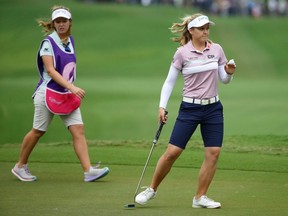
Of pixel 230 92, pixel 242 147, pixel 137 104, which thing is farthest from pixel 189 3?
pixel 242 147

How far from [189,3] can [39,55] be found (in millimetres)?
56573

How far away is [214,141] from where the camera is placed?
1020 cm

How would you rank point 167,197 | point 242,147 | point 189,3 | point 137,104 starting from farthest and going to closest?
1. point 189,3
2. point 137,104
3. point 242,147
4. point 167,197

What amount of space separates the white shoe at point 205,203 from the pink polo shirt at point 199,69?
1015 mm

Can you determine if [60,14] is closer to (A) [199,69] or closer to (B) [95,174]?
(B) [95,174]

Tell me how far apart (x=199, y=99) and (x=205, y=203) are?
1.04 meters

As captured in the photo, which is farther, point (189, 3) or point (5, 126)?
point (189, 3)

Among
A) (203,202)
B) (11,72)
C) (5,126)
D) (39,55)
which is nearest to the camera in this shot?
(203,202)

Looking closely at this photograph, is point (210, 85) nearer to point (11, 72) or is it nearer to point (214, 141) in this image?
point (214, 141)

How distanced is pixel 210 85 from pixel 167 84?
1.46ft

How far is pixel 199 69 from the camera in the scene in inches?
400

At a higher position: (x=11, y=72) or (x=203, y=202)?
(x=203, y=202)

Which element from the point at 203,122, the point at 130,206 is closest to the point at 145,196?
the point at 130,206

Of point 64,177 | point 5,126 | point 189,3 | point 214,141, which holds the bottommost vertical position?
point 189,3
